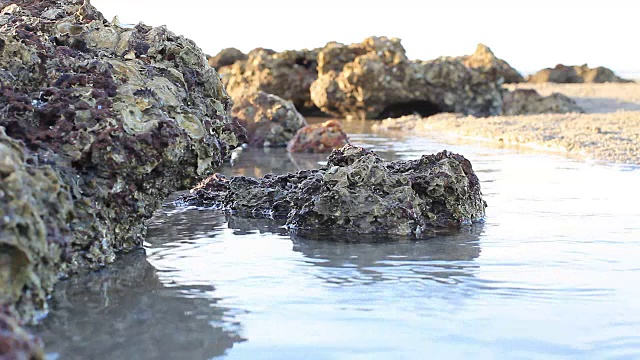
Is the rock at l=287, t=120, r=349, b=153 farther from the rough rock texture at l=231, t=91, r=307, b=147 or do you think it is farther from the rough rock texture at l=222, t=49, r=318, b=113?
the rough rock texture at l=222, t=49, r=318, b=113

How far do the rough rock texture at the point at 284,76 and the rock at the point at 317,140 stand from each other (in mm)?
13949

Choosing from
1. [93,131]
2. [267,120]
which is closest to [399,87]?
[267,120]

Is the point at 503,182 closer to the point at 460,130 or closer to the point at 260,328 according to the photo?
the point at 260,328

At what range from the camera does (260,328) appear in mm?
3383

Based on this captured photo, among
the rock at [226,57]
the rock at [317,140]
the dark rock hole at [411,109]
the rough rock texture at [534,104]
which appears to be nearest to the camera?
the rock at [317,140]

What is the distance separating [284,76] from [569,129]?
1404 cm

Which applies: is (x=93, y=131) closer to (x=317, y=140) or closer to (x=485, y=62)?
(x=317, y=140)

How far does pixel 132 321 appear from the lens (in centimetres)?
344

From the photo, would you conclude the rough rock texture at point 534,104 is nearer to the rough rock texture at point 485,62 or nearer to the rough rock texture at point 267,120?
the rough rock texture at point 485,62

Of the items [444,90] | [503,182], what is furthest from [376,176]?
[444,90]

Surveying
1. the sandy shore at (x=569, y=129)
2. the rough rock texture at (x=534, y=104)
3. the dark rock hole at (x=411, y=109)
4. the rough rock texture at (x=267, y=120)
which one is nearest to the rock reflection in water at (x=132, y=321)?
the sandy shore at (x=569, y=129)

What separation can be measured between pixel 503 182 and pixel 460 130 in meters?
8.98

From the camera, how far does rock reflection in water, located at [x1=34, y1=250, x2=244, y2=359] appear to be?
3100mm

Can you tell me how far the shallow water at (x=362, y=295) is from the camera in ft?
10.4
